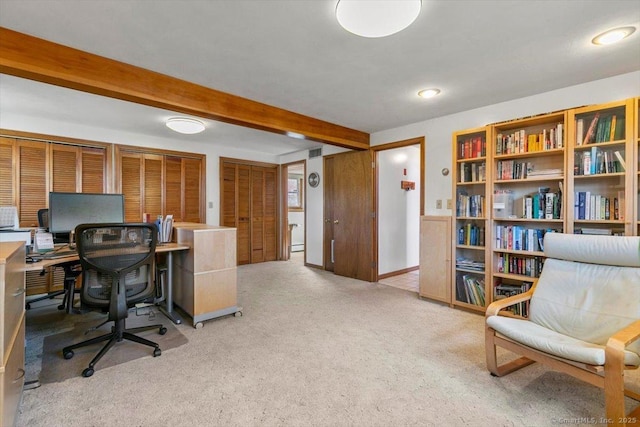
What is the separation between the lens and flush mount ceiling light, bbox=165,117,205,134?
3496mm

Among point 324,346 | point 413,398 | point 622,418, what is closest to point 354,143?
point 324,346

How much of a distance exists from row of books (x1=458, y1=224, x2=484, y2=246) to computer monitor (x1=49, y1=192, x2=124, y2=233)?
12.0 ft

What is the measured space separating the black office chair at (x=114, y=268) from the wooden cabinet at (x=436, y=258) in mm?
2876

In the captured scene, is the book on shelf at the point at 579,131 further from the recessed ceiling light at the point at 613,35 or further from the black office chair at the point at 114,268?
the black office chair at the point at 114,268

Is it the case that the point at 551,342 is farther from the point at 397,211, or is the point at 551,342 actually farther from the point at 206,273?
the point at 397,211

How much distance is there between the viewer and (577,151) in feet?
8.36

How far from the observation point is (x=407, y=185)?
498cm

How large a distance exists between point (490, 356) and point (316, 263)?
12.3 feet

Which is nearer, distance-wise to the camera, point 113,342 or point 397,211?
point 113,342

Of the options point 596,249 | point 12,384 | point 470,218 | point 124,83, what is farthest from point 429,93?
point 12,384

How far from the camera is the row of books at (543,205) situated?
2.64 meters

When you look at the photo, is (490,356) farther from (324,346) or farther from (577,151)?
(577,151)

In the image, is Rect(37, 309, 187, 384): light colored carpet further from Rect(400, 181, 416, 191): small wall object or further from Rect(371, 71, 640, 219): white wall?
Rect(400, 181, 416, 191): small wall object

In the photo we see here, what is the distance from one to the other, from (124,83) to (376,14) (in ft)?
6.50
